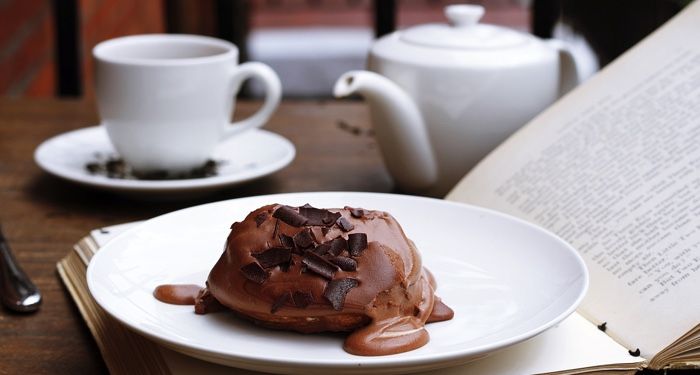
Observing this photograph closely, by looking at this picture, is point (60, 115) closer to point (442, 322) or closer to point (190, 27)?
point (442, 322)

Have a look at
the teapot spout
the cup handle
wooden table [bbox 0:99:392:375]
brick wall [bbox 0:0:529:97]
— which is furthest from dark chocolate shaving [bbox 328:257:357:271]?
brick wall [bbox 0:0:529:97]

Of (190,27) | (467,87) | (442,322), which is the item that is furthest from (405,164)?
(190,27)

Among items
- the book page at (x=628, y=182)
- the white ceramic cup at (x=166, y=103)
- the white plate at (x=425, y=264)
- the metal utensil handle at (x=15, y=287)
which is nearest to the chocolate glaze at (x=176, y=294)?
the white plate at (x=425, y=264)

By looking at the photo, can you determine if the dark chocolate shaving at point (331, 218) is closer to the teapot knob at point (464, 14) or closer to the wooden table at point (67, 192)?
the wooden table at point (67, 192)

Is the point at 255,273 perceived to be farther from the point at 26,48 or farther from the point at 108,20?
the point at 108,20

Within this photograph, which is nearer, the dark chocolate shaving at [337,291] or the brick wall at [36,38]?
the dark chocolate shaving at [337,291]

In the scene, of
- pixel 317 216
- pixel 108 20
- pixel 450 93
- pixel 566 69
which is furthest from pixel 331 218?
pixel 108 20
